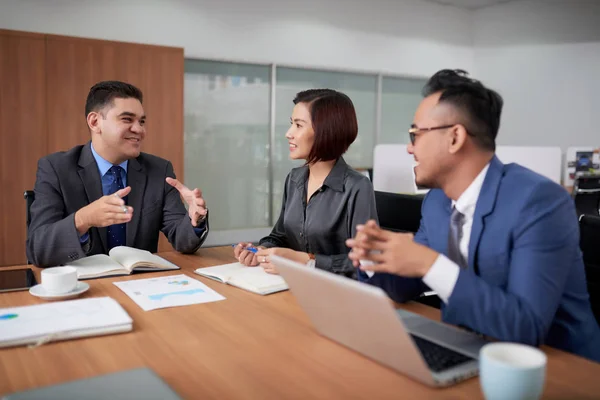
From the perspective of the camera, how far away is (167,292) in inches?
62.9

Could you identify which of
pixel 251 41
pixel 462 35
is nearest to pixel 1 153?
pixel 251 41

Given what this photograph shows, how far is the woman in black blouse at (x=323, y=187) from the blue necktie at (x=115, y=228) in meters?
0.61

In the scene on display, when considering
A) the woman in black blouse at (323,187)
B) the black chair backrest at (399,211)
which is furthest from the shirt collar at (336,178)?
the black chair backrest at (399,211)

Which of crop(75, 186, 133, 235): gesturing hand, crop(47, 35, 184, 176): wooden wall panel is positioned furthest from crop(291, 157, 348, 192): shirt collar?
crop(47, 35, 184, 176): wooden wall panel

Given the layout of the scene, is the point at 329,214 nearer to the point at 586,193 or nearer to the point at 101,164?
the point at 101,164

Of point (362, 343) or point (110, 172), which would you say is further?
point (110, 172)

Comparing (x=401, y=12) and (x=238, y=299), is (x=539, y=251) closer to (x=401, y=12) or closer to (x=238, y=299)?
(x=238, y=299)

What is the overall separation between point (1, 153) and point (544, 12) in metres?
6.73

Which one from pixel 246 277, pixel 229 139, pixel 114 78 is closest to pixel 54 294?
pixel 246 277

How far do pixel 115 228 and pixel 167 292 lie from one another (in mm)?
819

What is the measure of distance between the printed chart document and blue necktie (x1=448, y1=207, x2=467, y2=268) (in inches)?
26.3

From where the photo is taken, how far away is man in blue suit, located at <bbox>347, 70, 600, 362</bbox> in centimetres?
117

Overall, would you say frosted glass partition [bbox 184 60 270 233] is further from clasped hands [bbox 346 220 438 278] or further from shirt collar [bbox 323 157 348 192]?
clasped hands [bbox 346 220 438 278]

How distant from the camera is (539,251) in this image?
1.22m
